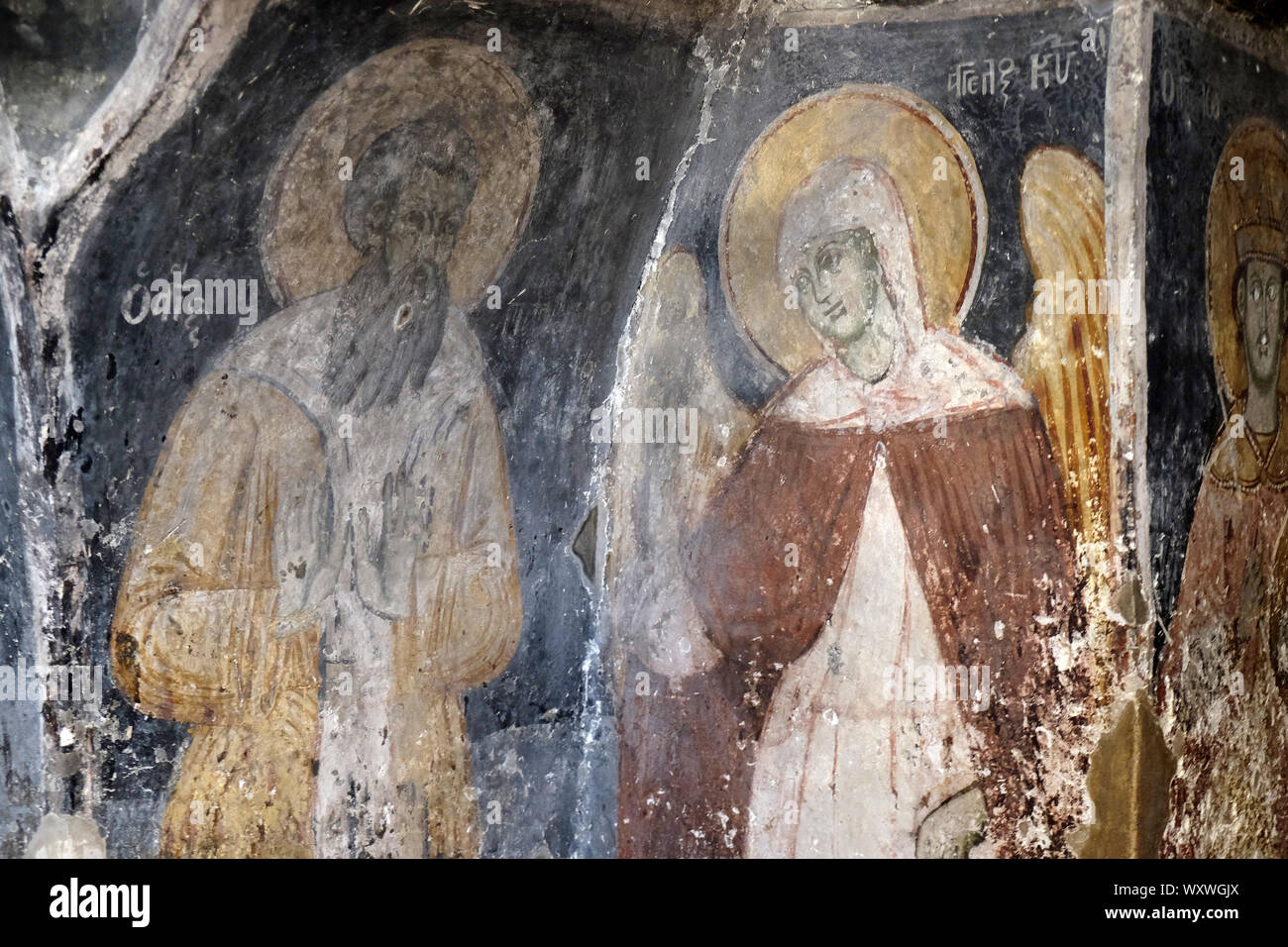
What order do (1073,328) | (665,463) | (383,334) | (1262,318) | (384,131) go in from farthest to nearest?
(665,463) → (1262,318) → (383,334) → (384,131) → (1073,328)

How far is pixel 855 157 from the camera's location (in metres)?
3.67

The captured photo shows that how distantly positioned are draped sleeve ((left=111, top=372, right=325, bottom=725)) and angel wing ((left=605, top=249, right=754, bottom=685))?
3.03 ft

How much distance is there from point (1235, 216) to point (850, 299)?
3.44 feet

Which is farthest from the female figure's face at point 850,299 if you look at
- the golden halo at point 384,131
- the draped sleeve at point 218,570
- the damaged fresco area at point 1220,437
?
the draped sleeve at point 218,570

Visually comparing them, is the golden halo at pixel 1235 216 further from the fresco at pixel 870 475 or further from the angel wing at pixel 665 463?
the angel wing at pixel 665 463

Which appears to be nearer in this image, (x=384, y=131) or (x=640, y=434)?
(x=384, y=131)

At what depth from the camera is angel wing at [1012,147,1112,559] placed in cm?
332

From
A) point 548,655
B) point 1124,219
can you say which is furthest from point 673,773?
point 1124,219

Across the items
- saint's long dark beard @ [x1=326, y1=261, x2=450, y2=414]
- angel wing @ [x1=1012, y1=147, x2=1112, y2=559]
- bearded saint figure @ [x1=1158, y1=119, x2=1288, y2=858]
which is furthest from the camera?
saint's long dark beard @ [x1=326, y1=261, x2=450, y2=414]

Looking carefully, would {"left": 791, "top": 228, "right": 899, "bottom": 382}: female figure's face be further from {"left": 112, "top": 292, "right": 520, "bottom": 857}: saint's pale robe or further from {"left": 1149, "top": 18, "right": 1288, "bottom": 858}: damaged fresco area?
{"left": 112, "top": 292, "right": 520, "bottom": 857}: saint's pale robe

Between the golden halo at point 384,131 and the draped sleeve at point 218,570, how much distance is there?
0.35 metres

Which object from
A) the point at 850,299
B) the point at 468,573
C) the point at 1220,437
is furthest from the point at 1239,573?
the point at 468,573

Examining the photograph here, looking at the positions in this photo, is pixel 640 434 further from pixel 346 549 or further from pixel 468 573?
pixel 346 549

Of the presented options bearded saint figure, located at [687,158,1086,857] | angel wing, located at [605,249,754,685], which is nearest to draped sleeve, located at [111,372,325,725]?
angel wing, located at [605,249,754,685]
